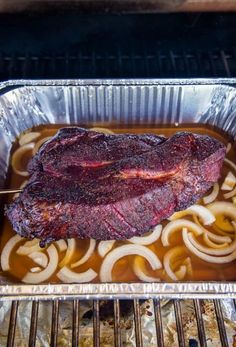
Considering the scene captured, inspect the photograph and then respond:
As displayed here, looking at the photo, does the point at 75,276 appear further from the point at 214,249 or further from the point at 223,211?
the point at 223,211

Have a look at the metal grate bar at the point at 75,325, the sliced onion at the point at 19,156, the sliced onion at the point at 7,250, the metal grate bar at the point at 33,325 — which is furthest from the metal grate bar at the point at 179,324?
the sliced onion at the point at 19,156

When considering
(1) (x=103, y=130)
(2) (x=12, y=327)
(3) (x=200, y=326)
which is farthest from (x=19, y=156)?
(3) (x=200, y=326)

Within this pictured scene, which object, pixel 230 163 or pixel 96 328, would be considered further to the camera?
pixel 230 163

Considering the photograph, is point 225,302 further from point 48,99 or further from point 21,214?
point 48,99

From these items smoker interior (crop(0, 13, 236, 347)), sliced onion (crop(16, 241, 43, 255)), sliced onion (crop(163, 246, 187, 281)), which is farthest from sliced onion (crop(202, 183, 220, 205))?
smoker interior (crop(0, 13, 236, 347))

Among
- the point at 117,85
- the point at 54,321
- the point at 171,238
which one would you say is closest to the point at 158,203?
the point at 171,238

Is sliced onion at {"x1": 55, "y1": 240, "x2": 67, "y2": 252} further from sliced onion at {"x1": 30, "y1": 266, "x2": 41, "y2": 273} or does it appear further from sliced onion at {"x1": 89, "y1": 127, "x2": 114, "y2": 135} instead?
sliced onion at {"x1": 89, "y1": 127, "x2": 114, "y2": 135}
